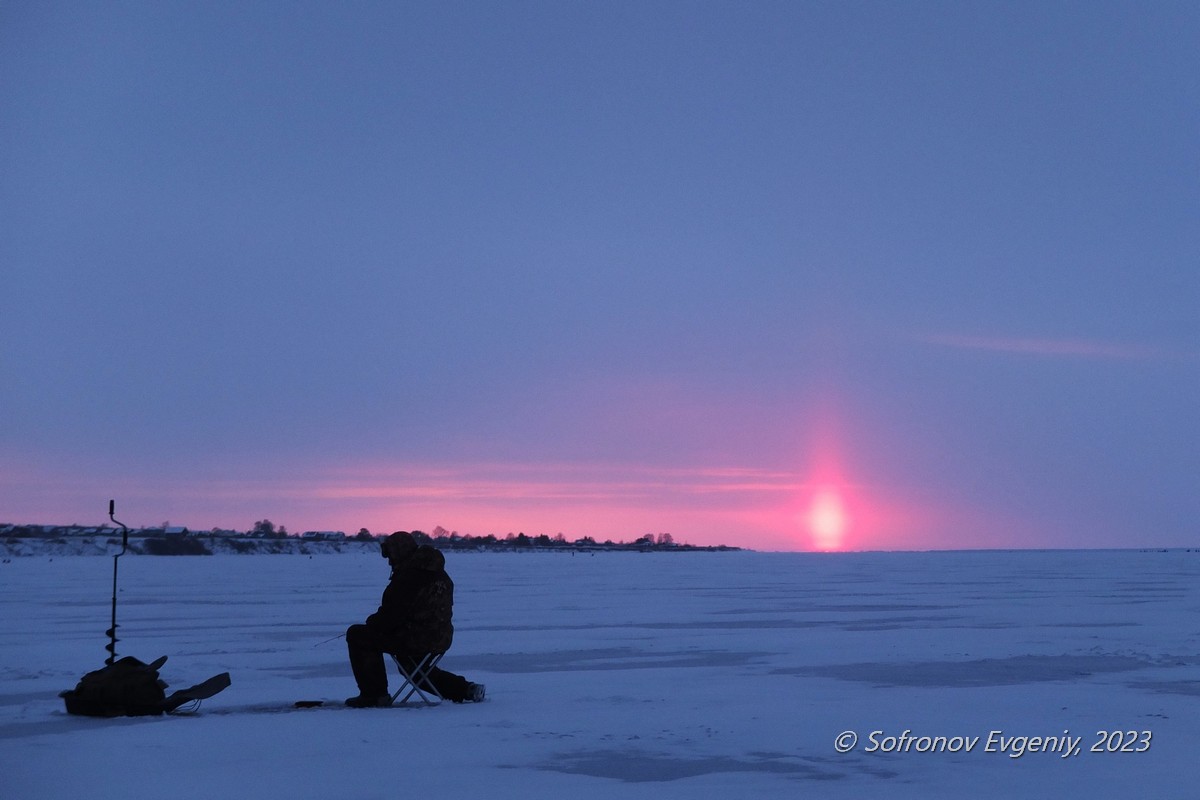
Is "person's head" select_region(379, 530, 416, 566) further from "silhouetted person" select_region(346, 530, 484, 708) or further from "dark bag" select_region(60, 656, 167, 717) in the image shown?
"dark bag" select_region(60, 656, 167, 717)

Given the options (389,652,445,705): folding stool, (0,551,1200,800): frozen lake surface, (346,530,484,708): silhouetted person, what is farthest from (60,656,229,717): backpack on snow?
(389,652,445,705): folding stool

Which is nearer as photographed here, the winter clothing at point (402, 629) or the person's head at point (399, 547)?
the winter clothing at point (402, 629)

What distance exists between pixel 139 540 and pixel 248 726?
131m

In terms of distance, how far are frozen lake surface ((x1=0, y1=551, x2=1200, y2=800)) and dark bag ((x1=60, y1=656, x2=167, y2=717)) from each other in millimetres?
163

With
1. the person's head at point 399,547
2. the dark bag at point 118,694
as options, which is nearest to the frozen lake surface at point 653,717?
the dark bag at point 118,694

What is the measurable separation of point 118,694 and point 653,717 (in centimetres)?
376

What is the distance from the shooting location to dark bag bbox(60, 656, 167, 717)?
27.6 ft

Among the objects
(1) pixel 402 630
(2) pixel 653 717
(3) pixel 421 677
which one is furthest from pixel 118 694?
(2) pixel 653 717

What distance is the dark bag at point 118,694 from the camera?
27.6 feet

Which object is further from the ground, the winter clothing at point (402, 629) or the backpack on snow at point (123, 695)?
the winter clothing at point (402, 629)

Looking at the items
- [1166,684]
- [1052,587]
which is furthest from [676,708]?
[1052,587]

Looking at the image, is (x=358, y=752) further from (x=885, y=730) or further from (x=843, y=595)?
(x=843, y=595)

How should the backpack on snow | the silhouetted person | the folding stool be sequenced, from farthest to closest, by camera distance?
the folding stool, the silhouetted person, the backpack on snow

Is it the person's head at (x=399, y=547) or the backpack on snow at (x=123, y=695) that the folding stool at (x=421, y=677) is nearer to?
the person's head at (x=399, y=547)
